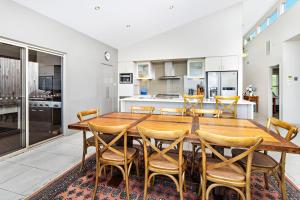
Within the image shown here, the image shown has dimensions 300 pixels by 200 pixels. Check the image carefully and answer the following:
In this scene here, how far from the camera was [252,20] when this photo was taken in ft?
24.8

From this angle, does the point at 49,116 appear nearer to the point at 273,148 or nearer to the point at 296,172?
the point at 273,148

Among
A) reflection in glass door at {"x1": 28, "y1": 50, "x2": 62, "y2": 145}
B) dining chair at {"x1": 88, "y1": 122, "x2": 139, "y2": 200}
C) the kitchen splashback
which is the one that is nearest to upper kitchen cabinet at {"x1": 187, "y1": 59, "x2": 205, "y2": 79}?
the kitchen splashback

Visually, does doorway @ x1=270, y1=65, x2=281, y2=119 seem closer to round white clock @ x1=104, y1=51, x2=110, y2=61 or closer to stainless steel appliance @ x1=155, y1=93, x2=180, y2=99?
stainless steel appliance @ x1=155, y1=93, x2=180, y2=99

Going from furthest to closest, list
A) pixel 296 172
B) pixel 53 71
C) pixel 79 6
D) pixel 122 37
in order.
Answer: pixel 122 37 → pixel 53 71 → pixel 79 6 → pixel 296 172

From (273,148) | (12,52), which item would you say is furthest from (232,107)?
(12,52)

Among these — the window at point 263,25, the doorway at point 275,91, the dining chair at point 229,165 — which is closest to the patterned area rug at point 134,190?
the dining chair at point 229,165

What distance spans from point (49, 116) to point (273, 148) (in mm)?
4215

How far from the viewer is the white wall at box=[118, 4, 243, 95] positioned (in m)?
5.18

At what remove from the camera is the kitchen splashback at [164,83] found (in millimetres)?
6332

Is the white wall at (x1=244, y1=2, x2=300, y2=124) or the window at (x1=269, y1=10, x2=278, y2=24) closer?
the white wall at (x1=244, y1=2, x2=300, y2=124)

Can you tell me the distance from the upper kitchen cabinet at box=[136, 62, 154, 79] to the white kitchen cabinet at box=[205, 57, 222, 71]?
6.62 feet

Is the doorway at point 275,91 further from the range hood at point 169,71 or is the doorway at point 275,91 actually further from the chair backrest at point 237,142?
the chair backrest at point 237,142

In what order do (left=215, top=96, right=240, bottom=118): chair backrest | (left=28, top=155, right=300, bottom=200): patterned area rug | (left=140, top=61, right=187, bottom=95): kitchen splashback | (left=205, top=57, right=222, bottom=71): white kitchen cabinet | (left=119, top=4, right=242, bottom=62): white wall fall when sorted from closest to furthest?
(left=28, top=155, right=300, bottom=200): patterned area rug < (left=215, top=96, right=240, bottom=118): chair backrest < (left=119, top=4, right=242, bottom=62): white wall < (left=205, top=57, right=222, bottom=71): white kitchen cabinet < (left=140, top=61, right=187, bottom=95): kitchen splashback

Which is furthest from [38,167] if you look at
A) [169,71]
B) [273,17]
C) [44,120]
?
[273,17]
